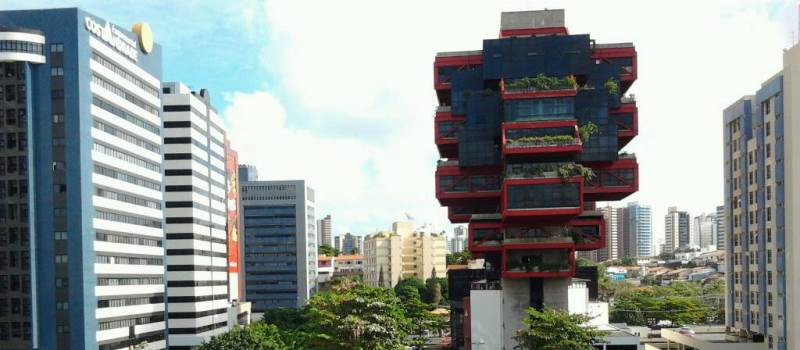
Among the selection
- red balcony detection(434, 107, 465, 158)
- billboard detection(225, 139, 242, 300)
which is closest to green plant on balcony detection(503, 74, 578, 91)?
red balcony detection(434, 107, 465, 158)

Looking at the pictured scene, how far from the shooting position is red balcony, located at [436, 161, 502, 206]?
299 ft

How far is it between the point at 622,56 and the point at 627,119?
8058mm

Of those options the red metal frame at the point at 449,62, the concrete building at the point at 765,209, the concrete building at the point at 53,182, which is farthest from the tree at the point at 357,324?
the concrete building at the point at 765,209

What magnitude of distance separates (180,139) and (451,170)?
52837 mm

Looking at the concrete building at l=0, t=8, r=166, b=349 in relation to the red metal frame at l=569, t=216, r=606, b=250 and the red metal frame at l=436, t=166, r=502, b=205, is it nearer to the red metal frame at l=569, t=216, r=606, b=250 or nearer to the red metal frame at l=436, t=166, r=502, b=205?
the red metal frame at l=436, t=166, r=502, b=205

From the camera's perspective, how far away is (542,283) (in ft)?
292

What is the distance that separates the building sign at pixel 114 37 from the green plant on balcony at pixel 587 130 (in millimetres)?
60038

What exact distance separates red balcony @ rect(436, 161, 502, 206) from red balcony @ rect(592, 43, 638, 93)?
19589 mm

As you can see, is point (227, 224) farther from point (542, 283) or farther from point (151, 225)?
point (542, 283)

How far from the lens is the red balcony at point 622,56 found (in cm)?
9112

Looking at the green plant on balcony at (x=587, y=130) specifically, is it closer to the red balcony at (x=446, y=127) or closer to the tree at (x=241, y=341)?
the red balcony at (x=446, y=127)

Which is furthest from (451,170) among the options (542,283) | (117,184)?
(117,184)

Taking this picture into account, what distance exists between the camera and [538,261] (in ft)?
287

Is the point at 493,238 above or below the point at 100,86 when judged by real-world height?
below
